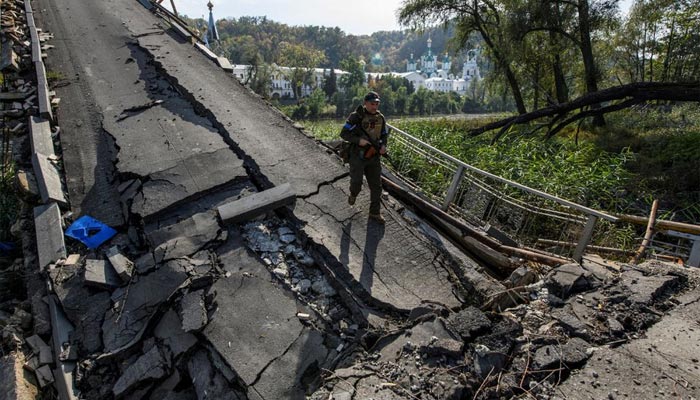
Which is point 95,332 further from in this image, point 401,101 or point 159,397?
point 401,101

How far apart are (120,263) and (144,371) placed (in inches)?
58.5

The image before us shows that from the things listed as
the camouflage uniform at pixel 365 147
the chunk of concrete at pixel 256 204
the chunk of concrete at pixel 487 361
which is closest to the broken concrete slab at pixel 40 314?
the chunk of concrete at pixel 256 204

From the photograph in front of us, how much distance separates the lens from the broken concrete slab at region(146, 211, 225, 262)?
462 centimetres

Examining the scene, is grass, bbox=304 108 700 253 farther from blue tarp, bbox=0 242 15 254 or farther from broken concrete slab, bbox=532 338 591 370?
blue tarp, bbox=0 242 15 254

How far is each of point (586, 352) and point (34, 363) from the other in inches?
204

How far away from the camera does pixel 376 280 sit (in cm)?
427

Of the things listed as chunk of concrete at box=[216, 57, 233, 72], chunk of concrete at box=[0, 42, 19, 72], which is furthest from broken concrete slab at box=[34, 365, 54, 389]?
chunk of concrete at box=[216, 57, 233, 72]

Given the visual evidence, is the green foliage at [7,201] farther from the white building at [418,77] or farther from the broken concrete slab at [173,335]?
the white building at [418,77]

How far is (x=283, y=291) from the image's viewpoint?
4156 millimetres

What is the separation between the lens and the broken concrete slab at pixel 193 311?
380 centimetres

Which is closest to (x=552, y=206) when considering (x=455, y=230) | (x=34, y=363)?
(x=455, y=230)

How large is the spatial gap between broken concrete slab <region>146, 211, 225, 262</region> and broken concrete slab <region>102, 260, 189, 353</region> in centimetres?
19

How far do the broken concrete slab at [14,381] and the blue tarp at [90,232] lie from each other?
146cm

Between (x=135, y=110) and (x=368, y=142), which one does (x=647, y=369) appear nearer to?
(x=368, y=142)
